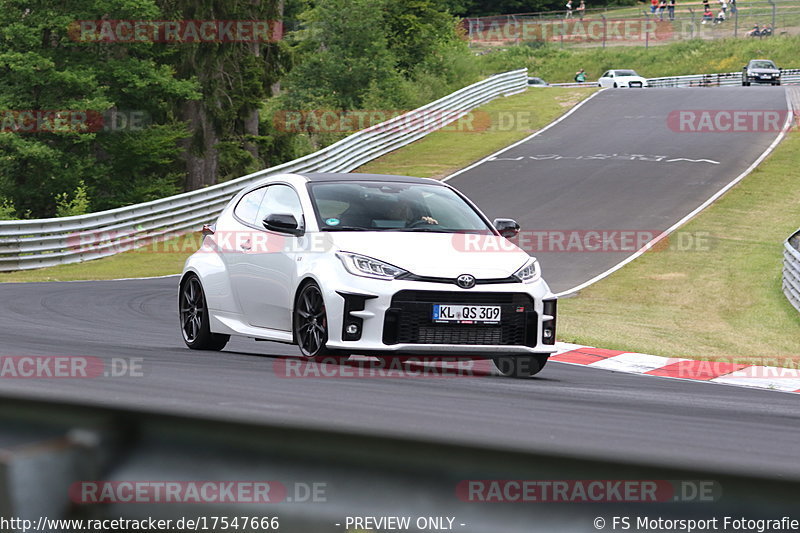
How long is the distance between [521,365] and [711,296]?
454 inches

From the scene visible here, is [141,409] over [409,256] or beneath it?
over

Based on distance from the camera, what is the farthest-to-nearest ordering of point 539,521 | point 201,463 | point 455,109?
point 455,109, point 201,463, point 539,521

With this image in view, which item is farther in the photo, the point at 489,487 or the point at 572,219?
the point at 572,219

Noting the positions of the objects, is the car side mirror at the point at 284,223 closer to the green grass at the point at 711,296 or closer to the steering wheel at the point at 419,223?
the steering wheel at the point at 419,223

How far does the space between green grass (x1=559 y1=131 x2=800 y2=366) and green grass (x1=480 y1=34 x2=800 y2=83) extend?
49.5 meters

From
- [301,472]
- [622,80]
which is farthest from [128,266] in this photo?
[622,80]

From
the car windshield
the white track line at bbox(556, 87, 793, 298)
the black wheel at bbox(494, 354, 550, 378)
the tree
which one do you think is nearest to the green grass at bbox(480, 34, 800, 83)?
the white track line at bbox(556, 87, 793, 298)

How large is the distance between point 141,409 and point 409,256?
526cm

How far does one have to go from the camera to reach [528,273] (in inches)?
346

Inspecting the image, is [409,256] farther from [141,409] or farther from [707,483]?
[707,483]

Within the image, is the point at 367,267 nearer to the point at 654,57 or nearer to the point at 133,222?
the point at 133,222

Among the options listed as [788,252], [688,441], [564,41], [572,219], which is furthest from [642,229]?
[564,41]

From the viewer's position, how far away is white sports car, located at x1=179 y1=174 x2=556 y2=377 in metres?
8.28

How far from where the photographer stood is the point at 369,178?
9852 mm
